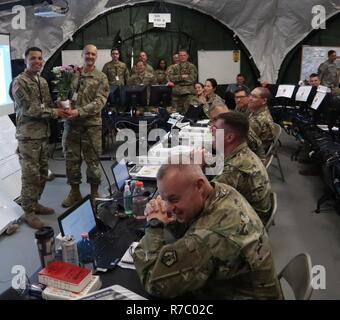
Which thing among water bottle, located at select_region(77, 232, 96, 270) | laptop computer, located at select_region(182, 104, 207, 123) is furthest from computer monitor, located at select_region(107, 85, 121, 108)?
water bottle, located at select_region(77, 232, 96, 270)

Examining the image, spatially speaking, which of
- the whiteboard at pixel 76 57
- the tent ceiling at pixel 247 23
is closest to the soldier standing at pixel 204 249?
the tent ceiling at pixel 247 23

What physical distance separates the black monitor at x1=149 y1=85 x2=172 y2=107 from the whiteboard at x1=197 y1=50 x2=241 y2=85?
10.9 feet

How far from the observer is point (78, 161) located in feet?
13.8

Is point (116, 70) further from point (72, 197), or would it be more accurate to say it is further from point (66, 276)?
point (66, 276)

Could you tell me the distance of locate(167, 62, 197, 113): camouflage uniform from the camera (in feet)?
26.4

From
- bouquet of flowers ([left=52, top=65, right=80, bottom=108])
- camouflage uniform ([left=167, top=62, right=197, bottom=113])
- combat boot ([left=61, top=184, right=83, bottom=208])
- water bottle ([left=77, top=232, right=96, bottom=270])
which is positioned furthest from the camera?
camouflage uniform ([left=167, top=62, right=197, bottom=113])

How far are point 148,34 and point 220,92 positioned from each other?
2.11 m

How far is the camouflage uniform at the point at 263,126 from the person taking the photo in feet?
13.9

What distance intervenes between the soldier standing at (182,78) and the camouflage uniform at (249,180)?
567cm

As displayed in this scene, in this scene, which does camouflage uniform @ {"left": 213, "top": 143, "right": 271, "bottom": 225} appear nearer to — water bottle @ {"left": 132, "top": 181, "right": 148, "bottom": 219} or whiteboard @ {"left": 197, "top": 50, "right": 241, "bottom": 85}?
water bottle @ {"left": 132, "top": 181, "right": 148, "bottom": 219}

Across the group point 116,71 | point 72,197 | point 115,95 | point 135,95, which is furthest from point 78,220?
point 116,71

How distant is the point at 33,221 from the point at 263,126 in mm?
2531

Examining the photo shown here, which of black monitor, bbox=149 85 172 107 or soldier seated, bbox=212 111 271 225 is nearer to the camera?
soldier seated, bbox=212 111 271 225
